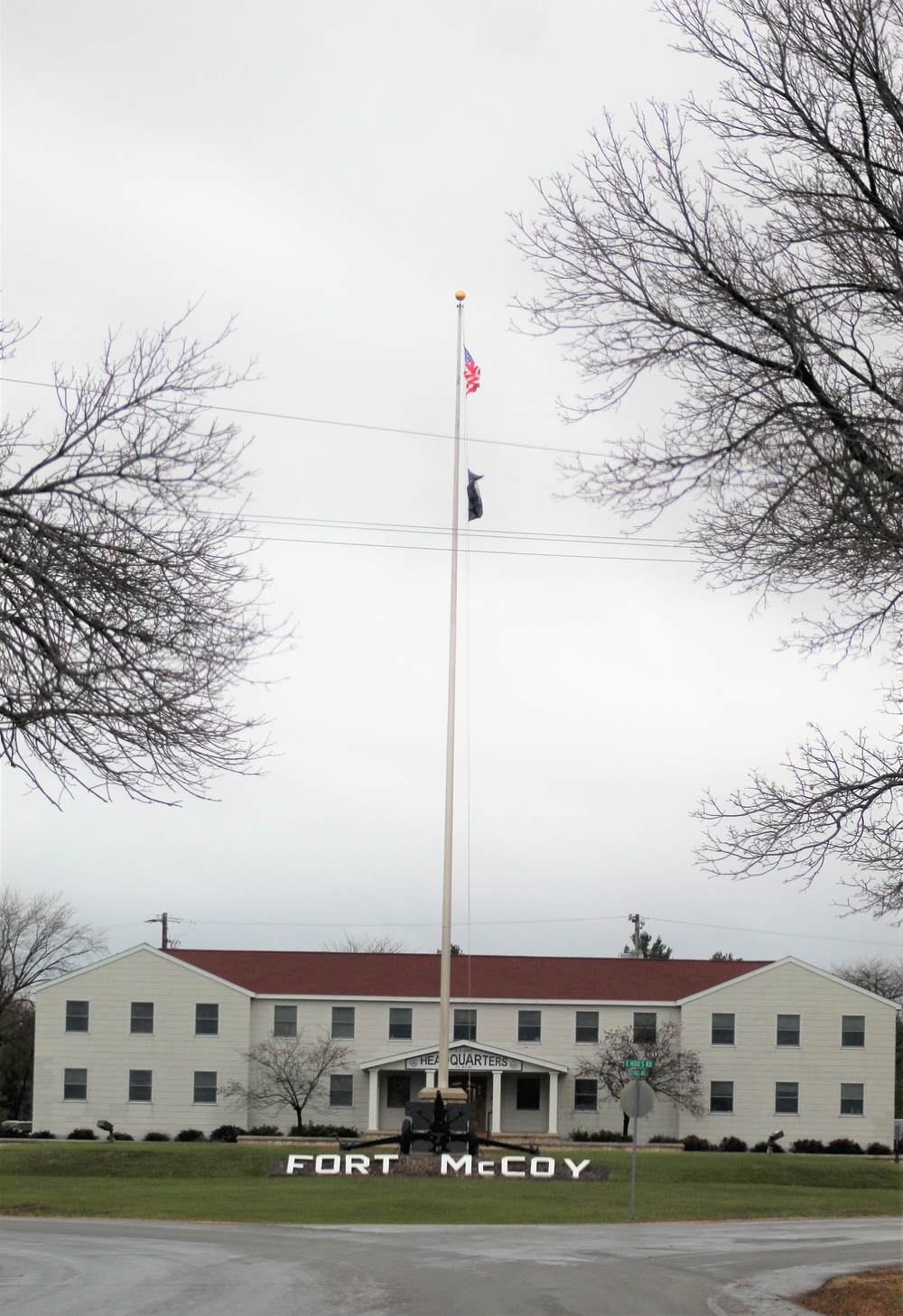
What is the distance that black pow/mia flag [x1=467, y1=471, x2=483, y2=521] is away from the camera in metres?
33.6

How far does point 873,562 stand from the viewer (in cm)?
1124

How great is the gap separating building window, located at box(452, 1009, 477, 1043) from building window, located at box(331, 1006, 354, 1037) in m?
3.66

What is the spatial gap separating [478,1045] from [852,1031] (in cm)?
1303

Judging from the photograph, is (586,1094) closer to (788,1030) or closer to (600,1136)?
(600,1136)

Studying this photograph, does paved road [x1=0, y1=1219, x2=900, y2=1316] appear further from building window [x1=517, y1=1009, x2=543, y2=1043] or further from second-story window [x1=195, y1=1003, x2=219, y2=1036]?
building window [x1=517, y1=1009, x2=543, y2=1043]

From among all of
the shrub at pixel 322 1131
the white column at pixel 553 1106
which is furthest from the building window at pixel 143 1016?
the white column at pixel 553 1106

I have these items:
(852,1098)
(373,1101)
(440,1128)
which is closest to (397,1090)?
(373,1101)

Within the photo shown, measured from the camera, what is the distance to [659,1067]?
50.9 metres

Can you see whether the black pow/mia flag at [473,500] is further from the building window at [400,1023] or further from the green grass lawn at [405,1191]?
the building window at [400,1023]

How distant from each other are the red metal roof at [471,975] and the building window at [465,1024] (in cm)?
73

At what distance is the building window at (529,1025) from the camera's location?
53375 millimetres

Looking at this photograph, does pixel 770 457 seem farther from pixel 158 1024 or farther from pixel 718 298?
pixel 158 1024

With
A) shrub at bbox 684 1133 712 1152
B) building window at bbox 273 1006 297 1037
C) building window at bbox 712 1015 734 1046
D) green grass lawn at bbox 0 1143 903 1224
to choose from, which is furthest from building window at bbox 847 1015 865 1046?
building window at bbox 273 1006 297 1037

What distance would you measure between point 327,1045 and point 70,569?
1707 inches
